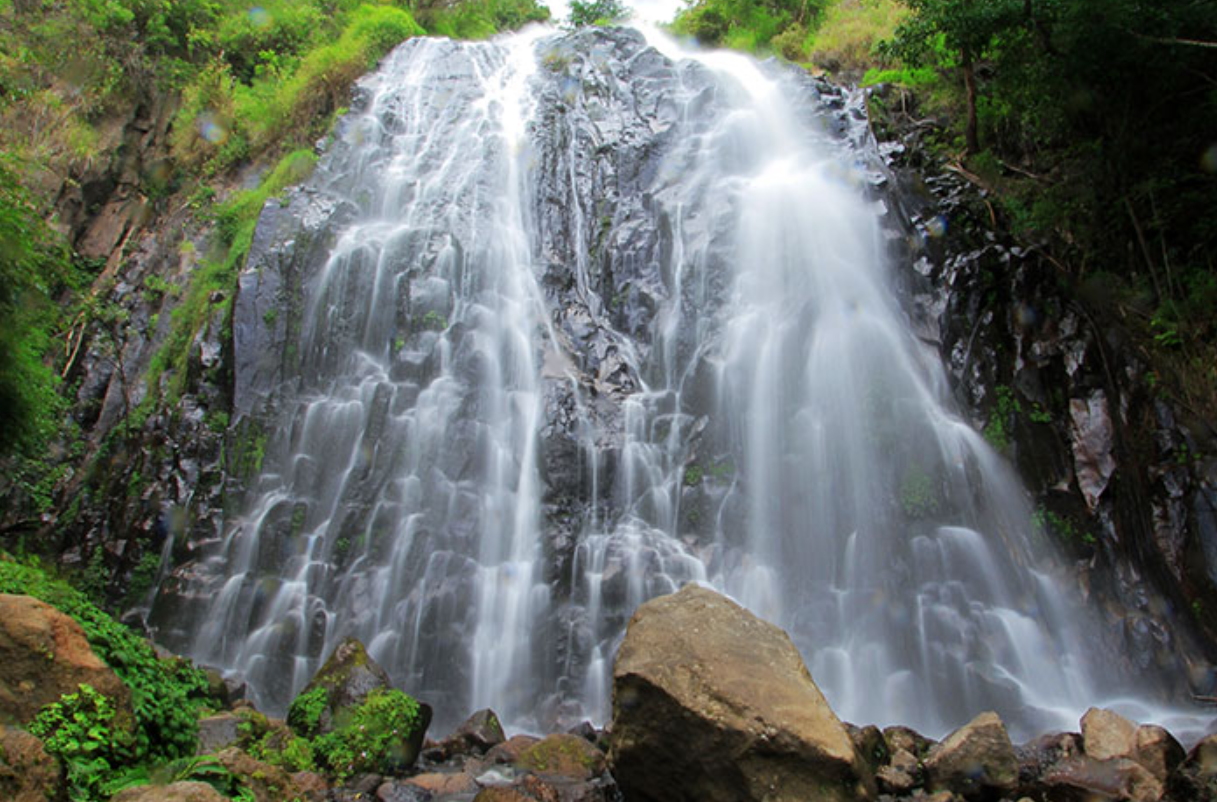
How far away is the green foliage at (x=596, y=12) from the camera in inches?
967

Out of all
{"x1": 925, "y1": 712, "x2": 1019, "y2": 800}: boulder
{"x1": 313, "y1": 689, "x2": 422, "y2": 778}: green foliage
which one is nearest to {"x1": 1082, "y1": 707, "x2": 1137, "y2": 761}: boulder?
{"x1": 925, "y1": 712, "x2": 1019, "y2": 800}: boulder

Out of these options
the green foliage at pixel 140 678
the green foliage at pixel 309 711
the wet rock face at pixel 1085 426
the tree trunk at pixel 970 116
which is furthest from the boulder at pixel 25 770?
the tree trunk at pixel 970 116

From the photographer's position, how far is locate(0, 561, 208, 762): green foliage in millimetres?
4129

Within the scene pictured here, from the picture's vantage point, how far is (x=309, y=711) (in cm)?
613

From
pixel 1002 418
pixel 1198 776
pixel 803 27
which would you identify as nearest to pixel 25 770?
pixel 1198 776

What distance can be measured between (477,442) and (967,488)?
21.5 feet

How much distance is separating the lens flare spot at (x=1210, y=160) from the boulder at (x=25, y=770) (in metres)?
11.5

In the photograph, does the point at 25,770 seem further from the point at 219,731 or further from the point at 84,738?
the point at 219,731

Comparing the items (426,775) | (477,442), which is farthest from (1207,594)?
(477,442)

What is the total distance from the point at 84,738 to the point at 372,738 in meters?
2.50

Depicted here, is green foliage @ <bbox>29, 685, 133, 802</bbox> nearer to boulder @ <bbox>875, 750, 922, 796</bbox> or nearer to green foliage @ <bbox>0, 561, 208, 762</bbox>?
green foliage @ <bbox>0, 561, 208, 762</bbox>

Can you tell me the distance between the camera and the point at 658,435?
9.67 metres

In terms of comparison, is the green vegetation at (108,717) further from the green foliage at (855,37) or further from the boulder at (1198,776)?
the green foliage at (855,37)

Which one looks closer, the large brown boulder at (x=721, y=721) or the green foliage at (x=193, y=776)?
the green foliage at (x=193, y=776)
